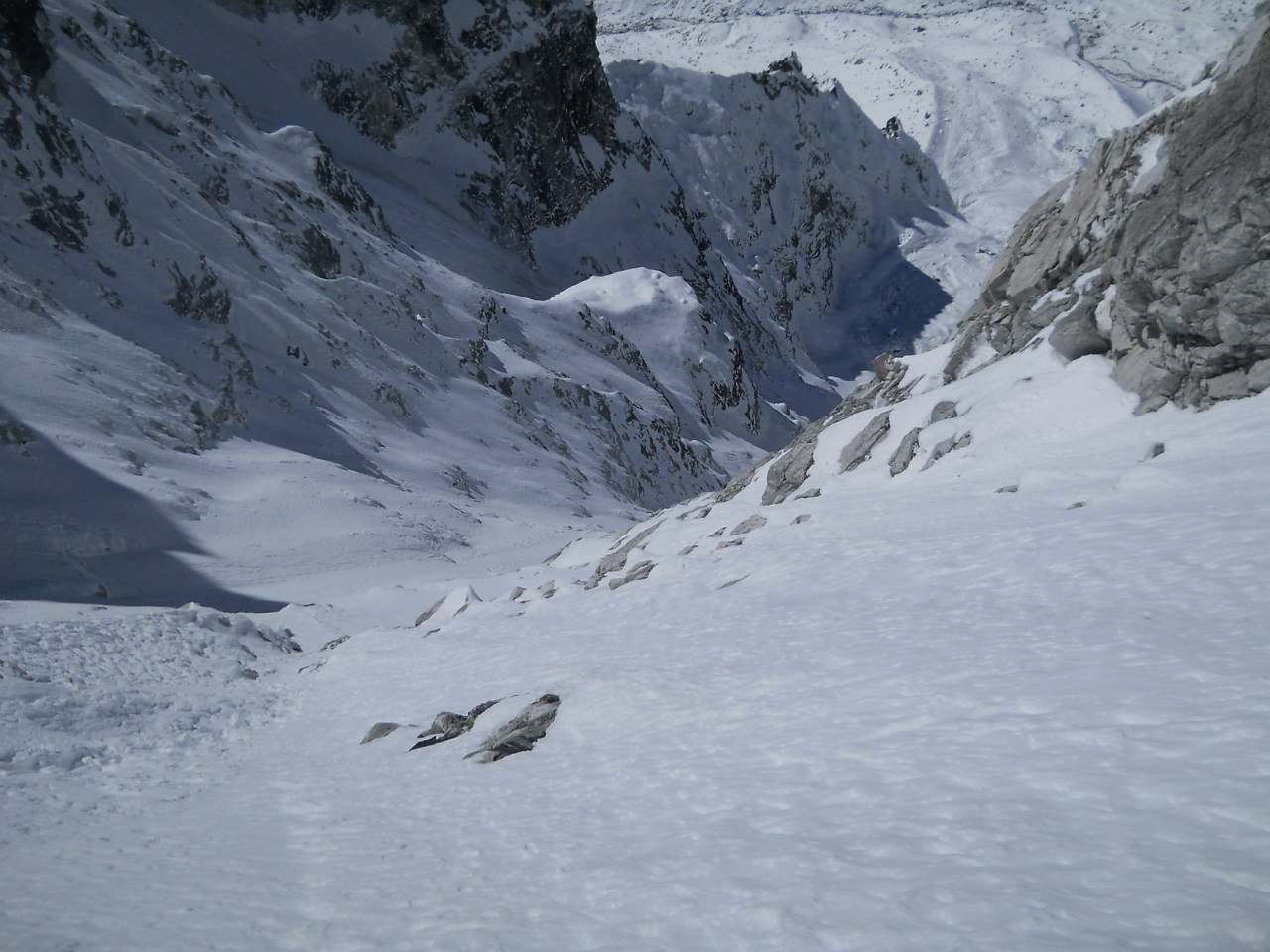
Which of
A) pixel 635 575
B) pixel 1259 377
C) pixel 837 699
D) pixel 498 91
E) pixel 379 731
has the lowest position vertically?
pixel 1259 377

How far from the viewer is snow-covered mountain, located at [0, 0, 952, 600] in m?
27.7

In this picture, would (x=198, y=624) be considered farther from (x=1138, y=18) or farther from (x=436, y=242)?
(x=1138, y=18)

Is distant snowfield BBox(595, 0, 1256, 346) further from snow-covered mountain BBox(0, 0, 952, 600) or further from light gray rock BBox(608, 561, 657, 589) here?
light gray rock BBox(608, 561, 657, 589)

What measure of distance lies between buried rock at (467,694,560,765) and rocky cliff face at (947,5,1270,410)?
999 cm

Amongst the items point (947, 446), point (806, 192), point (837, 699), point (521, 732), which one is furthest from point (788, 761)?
point (806, 192)

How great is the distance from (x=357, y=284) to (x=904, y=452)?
114ft

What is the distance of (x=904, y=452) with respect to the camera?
16047mm

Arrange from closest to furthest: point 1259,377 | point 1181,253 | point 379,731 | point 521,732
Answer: point 521,732 → point 379,731 → point 1259,377 → point 1181,253

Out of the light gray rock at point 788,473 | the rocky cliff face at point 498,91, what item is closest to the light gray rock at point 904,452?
the light gray rock at point 788,473

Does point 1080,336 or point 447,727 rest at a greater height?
point 447,727

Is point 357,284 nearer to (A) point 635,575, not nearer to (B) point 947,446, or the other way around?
(A) point 635,575

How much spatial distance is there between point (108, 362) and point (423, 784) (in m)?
28.1

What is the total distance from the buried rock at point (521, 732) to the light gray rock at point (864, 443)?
1089cm

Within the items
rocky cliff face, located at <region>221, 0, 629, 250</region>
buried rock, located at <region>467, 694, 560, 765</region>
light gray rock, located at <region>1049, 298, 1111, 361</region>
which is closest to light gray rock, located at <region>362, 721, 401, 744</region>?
buried rock, located at <region>467, 694, 560, 765</region>
